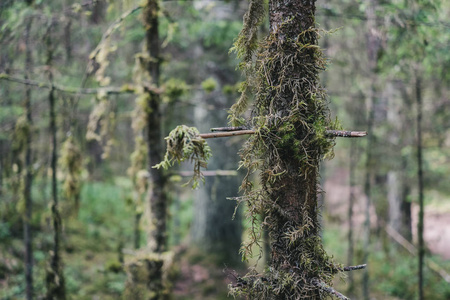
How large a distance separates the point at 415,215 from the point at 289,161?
18812 millimetres

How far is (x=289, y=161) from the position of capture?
2189 millimetres

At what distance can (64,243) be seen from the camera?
1022cm

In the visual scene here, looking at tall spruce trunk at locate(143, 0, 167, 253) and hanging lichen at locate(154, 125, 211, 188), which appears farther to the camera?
tall spruce trunk at locate(143, 0, 167, 253)

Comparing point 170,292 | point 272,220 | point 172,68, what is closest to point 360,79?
point 172,68

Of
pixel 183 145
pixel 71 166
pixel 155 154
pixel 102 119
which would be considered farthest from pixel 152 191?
pixel 183 145

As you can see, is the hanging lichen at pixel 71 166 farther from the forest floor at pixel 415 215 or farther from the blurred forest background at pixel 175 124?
the forest floor at pixel 415 215

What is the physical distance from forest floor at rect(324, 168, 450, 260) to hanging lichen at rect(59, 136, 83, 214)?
5.29m

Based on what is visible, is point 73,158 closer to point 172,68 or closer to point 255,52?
point 255,52

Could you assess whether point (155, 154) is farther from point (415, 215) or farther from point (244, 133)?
point (415, 215)

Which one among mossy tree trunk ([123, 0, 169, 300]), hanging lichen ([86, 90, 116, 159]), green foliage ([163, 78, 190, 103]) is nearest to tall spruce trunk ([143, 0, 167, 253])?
mossy tree trunk ([123, 0, 169, 300])

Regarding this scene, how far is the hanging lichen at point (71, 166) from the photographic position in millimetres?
4945

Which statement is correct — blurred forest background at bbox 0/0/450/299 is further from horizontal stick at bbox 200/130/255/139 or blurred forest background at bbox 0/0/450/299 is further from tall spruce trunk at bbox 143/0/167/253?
horizontal stick at bbox 200/130/255/139

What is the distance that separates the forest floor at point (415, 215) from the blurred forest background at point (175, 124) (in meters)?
0.86

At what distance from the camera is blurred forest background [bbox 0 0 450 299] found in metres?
5.03
